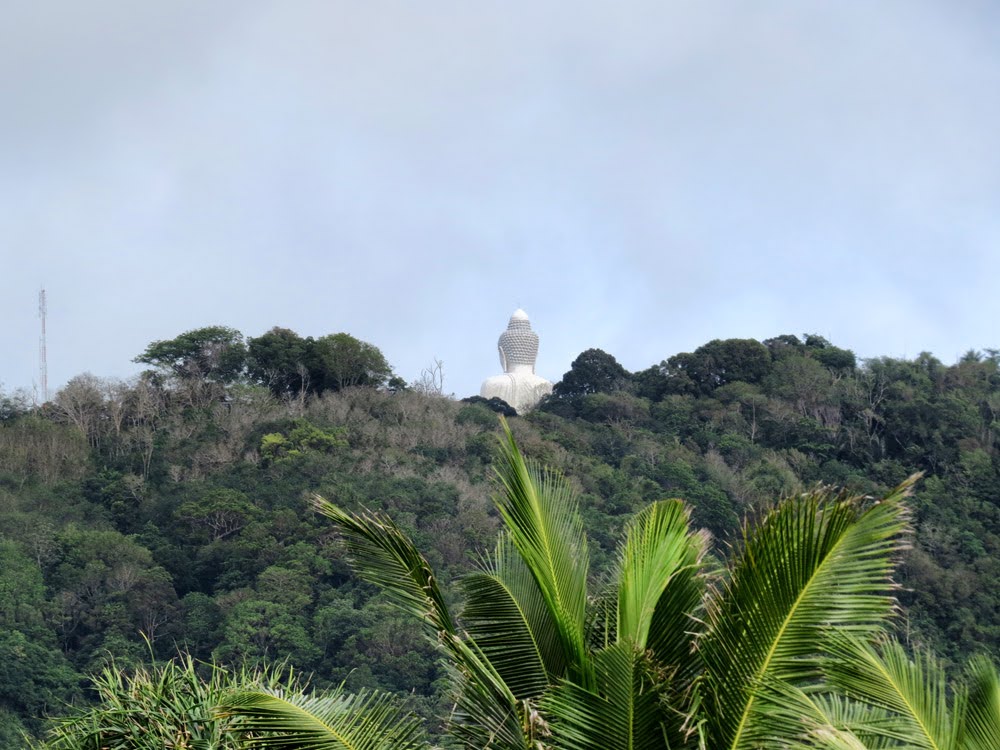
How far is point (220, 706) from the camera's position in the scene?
20.9ft

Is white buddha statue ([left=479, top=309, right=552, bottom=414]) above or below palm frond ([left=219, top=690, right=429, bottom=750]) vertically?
above

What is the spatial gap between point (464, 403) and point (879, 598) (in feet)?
170

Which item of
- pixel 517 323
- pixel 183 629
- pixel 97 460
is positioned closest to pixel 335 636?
pixel 183 629

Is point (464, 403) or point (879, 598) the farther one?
point (464, 403)

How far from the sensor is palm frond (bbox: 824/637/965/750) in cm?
538

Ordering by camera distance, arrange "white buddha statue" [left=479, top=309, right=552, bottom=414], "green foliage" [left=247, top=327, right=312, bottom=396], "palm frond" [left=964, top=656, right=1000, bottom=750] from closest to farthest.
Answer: "palm frond" [left=964, top=656, right=1000, bottom=750] → "green foliage" [left=247, top=327, right=312, bottom=396] → "white buddha statue" [left=479, top=309, right=552, bottom=414]

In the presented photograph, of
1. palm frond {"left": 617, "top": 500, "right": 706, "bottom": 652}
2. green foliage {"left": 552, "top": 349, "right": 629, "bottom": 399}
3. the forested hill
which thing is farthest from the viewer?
green foliage {"left": 552, "top": 349, "right": 629, "bottom": 399}

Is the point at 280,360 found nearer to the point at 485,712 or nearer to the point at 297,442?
the point at 297,442

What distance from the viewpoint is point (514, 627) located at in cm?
612

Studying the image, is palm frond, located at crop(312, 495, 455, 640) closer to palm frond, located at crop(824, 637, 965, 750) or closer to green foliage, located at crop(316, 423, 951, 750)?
green foliage, located at crop(316, 423, 951, 750)

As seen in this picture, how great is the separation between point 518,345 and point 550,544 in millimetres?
64059

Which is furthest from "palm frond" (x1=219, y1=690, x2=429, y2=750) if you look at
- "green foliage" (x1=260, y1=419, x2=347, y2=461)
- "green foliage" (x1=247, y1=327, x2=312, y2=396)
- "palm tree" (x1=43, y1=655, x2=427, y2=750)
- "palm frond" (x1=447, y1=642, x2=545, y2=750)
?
"green foliage" (x1=247, y1=327, x2=312, y2=396)

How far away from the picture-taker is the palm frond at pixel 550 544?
600cm

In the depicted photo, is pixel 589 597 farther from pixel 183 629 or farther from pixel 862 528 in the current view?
pixel 183 629
